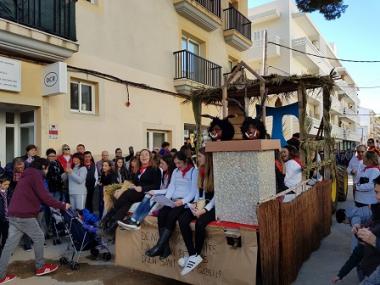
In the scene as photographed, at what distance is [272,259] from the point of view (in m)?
4.23

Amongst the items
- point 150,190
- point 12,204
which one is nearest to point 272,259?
point 150,190

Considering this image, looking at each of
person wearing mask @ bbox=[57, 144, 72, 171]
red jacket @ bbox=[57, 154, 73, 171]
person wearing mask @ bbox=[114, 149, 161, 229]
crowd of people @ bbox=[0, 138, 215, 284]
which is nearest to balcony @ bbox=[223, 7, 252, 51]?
person wearing mask @ bbox=[57, 144, 72, 171]

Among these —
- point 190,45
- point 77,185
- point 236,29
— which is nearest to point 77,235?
point 77,185

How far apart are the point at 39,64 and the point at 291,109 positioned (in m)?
6.56

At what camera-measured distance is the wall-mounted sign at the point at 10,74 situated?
7953mm

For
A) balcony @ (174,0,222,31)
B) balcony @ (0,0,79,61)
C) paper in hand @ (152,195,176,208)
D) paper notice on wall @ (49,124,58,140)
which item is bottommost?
paper in hand @ (152,195,176,208)

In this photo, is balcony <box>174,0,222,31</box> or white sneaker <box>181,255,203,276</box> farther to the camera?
balcony <box>174,0,222,31</box>

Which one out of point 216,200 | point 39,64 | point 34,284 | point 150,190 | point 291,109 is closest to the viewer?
point 216,200

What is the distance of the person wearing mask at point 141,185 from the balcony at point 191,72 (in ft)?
22.9

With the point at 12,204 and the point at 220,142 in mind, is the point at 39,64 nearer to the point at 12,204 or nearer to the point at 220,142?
the point at 12,204

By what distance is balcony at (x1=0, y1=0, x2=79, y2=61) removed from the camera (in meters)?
7.82

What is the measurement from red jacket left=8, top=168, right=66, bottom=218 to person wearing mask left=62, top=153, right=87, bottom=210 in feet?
8.47

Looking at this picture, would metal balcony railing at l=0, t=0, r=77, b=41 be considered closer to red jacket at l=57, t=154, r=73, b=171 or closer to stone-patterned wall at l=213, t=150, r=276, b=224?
red jacket at l=57, t=154, r=73, b=171

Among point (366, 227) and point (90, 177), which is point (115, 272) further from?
point (366, 227)
